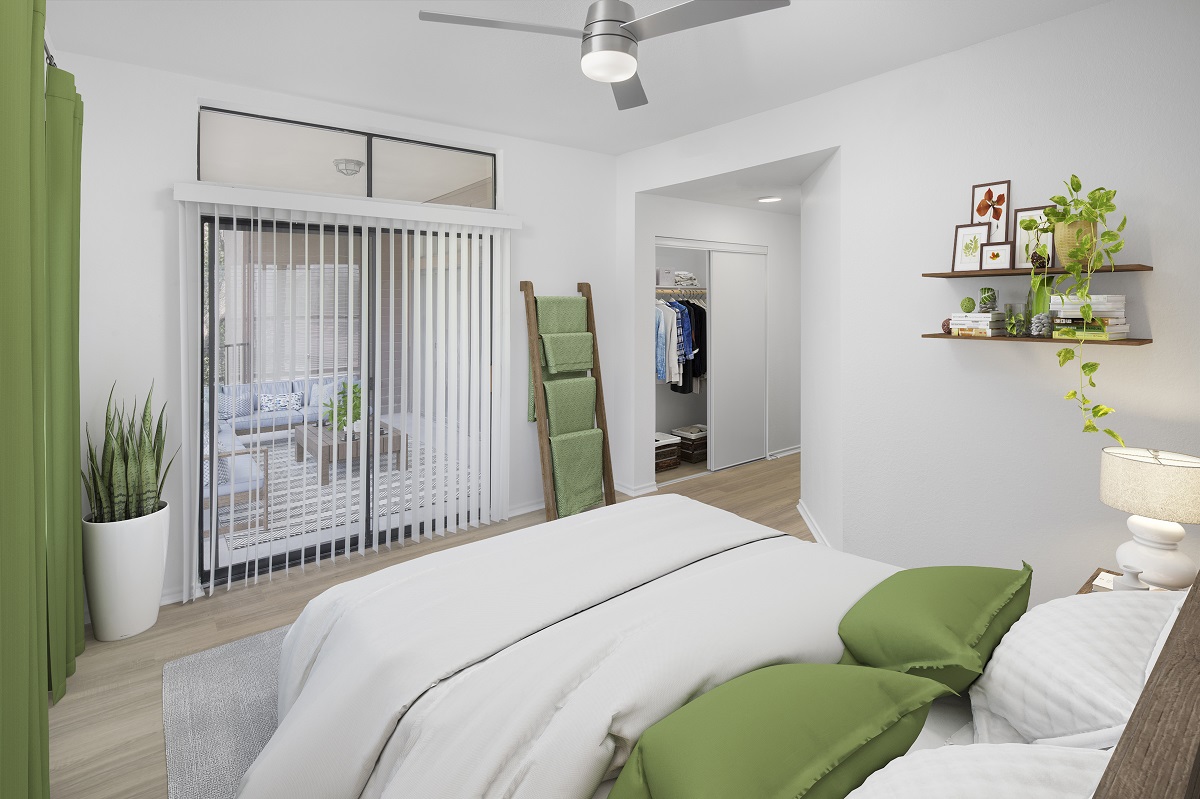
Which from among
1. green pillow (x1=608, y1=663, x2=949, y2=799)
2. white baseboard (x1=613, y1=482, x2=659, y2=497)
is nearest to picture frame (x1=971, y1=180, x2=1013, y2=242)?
green pillow (x1=608, y1=663, x2=949, y2=799)

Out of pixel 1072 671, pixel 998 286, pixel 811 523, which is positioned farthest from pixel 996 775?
pixel 811 523

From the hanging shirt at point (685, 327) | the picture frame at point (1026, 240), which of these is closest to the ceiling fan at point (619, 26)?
the picture frame at point (1026, 240)

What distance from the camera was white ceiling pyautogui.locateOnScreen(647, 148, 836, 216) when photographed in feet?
12.7

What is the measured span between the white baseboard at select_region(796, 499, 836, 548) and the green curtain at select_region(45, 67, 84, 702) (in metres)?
3.67

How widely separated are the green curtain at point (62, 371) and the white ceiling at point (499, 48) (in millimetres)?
580

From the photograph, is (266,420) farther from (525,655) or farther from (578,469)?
(525,655)

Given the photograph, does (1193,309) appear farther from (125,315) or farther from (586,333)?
(125,315)

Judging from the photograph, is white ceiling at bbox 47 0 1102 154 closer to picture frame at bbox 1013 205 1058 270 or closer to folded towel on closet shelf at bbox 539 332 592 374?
picture frame at bbox 1013 205 1058 270

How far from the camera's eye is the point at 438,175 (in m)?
4.09

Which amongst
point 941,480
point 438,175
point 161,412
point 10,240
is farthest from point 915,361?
point 161,412

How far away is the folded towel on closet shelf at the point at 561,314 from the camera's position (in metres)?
4.38

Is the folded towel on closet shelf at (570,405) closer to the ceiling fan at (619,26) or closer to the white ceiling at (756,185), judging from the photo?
the white ceiling at (756,185)

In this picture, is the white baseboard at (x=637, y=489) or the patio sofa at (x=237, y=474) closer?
the patio sofa at (x=237, y=474)

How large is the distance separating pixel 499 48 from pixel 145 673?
304 centimetres
